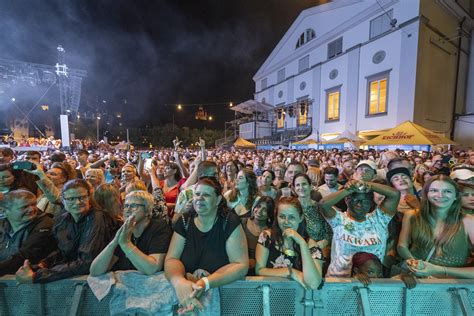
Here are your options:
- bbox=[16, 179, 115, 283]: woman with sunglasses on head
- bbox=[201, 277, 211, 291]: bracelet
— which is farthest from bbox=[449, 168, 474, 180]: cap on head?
bbox=[16, 179, 115, 283]: woman with sunglasses on head

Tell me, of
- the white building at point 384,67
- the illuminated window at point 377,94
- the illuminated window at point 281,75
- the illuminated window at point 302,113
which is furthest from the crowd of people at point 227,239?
the illuminated window at point 281,75

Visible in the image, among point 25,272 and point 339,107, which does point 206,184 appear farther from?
point 339,107

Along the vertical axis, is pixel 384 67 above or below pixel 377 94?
above

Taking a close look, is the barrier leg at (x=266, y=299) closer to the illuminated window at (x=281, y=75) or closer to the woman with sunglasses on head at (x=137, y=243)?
the woman with sunglasses on head at (x=137, y=243)

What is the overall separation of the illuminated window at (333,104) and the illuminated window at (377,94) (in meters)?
3.28

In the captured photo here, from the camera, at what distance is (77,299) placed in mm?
1737

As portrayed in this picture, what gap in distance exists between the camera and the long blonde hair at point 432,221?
195cm

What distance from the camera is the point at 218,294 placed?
173 cm

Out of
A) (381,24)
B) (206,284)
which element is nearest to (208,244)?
(206,284)

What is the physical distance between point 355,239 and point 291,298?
2.71ft

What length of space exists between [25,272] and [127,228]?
3.06 feet

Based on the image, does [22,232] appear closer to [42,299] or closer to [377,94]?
[42,299]

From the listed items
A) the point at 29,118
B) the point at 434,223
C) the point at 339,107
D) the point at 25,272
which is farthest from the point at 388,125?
the point at 29,118

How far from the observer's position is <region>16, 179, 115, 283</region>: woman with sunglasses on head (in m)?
1.75
